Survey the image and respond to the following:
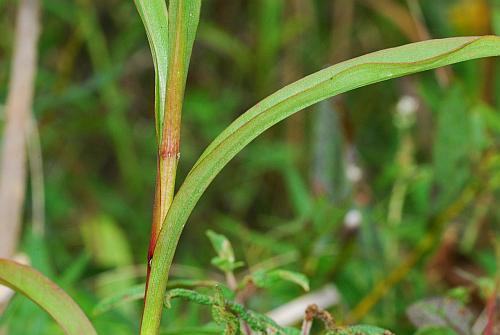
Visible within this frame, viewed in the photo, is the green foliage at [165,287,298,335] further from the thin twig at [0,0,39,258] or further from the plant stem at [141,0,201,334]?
the thin twig at [0,0,39,258]

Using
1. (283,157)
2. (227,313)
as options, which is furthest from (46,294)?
(283,157)

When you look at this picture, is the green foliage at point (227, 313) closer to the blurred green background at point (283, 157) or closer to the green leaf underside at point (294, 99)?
the green leaf underside at point (294, 99)

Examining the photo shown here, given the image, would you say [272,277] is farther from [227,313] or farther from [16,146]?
[16,146]

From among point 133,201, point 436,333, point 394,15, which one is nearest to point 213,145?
point 436,333

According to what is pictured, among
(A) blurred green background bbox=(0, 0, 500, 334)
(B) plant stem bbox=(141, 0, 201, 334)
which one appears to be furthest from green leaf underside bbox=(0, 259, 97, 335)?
(A) blurred green background bbox=(0, 0, 500, 334)

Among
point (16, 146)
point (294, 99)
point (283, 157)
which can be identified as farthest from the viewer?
point (283, 157)

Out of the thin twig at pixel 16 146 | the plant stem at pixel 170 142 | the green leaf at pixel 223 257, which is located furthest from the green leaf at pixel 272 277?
the thin twig at pixel 16 146

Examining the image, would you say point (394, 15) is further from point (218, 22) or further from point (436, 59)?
point (436, 59)
